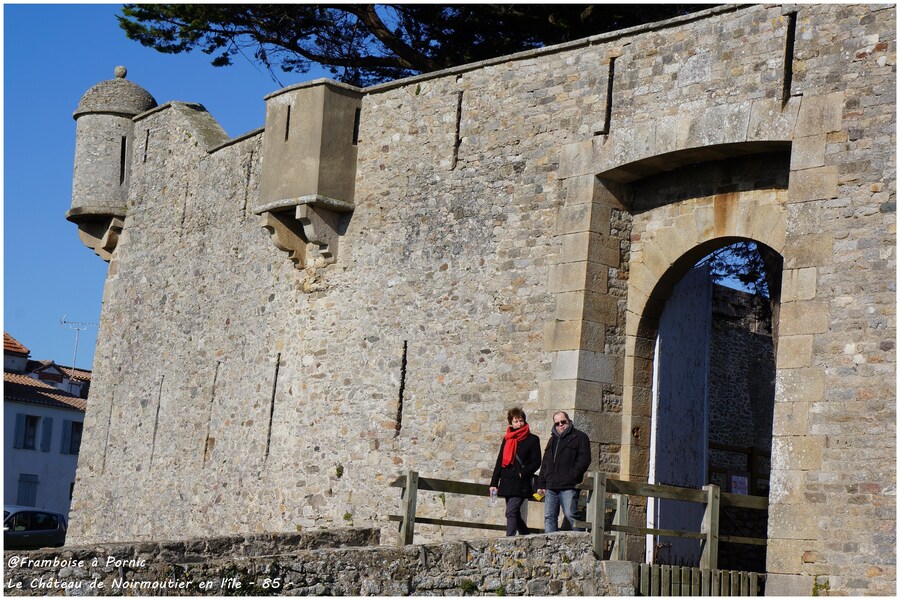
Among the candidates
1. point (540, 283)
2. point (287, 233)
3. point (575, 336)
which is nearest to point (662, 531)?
point (575, 336)

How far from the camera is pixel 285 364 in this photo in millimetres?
16547

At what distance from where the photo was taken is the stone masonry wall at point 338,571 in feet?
33.4

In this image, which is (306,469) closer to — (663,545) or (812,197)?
(663,545)

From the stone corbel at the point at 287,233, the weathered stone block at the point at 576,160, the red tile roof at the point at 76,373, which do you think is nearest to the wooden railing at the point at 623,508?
the weathered stone block at the point at 576,160

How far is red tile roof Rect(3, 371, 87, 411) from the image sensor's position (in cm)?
3647

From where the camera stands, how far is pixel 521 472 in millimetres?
12352

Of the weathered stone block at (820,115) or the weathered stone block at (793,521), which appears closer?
the weathered stone block at (793,521)

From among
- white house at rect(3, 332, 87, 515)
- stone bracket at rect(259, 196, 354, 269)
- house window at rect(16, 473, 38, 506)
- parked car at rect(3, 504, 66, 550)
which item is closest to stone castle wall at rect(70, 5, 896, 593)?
stone bracket at rect(259, 196, 354, 269)

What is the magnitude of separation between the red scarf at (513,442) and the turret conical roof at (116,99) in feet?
33.8

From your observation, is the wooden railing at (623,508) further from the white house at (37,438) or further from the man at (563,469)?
the white house at (37,438)

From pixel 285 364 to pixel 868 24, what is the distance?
7.81 metres

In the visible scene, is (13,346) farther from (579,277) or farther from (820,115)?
(820,115)

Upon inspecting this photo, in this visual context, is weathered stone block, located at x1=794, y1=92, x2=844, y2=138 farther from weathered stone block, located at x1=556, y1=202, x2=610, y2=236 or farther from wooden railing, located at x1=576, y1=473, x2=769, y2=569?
wooden railing, located at x1=576, y1=473, x2=769, y2=569

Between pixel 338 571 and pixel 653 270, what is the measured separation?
444cm
